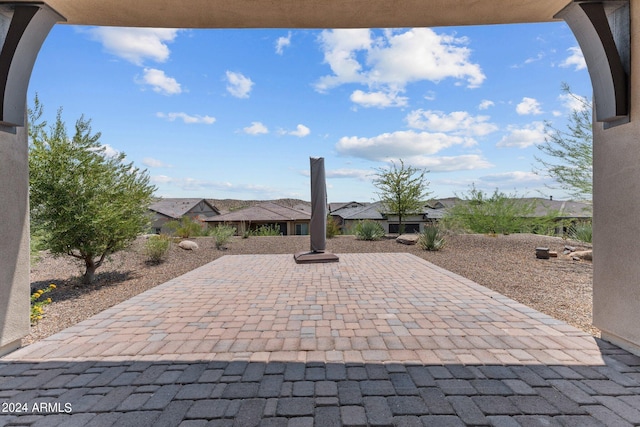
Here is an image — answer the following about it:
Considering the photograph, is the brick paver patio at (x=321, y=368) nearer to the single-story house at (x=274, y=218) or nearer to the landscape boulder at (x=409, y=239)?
the landscape boulder at (x=409, y=239)

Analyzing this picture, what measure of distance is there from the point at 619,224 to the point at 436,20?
3.02 meters

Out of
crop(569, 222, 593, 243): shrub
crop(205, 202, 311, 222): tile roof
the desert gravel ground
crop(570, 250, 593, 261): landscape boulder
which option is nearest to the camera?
the desert gravel ground

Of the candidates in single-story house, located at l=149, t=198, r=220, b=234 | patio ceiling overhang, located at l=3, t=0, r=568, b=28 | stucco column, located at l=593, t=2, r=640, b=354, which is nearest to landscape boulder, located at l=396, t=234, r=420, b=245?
stucco column, located at l=593, t=2, r=640, b=354

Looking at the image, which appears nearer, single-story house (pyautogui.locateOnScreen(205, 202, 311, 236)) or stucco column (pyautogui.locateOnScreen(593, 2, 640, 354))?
stucco column (pyautogui.locateOnScreen(593, 2, 640, 354))

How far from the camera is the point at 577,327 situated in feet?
12.6

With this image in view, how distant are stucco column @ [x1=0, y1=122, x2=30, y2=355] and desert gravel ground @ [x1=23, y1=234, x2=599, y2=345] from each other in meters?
0.52

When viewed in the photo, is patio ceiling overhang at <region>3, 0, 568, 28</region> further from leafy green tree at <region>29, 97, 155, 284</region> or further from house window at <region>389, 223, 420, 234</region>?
house window at <region>389, 223, 420, 234</region>

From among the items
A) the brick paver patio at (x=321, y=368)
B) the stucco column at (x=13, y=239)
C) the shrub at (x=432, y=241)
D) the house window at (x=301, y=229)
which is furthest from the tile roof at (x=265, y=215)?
the stucco column at (x=13, y=239)

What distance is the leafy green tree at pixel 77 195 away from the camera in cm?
565

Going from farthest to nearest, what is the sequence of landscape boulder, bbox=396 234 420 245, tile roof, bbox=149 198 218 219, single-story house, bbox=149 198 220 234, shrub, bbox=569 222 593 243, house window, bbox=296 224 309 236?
tile roof, bbox=149 198 218 219
single-story house, bbox=149 198 220 234
house window, bbox=296 224 309 236
landscape boulder, bbox=396 234 420 245
shrub, bbox=569 222 593 243

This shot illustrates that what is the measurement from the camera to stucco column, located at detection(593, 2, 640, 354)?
9.71 ft

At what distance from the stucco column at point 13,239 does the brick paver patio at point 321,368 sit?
32 centimetres

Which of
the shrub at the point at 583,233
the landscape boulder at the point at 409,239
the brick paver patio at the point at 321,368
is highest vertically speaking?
the shrub at the point at 583,233

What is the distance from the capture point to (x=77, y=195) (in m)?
5.92
